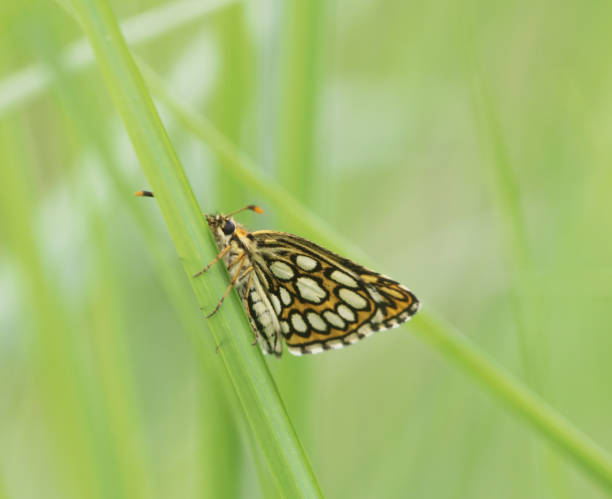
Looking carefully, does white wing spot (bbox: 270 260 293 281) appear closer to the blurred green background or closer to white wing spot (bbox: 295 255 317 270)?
white wing spot (bbox: 295 255 317 270)

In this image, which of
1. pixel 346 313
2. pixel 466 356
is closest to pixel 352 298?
pixel 346 313

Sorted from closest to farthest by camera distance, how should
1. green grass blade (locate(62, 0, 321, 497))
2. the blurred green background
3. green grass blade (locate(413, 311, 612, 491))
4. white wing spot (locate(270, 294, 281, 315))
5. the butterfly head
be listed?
green grass blade (locate(62, 0, 321, 497)) → green grass blade (locate(413, 311, 612, 491)) → the butterfly head → the blurred green background → white wing spot (locate(270, 294, 281, 315))

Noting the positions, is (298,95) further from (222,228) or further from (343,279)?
(343,279)

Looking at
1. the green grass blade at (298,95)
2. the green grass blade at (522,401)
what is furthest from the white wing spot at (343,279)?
the green grass blade at (522,401)

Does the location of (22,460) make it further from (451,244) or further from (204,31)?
(451,244)

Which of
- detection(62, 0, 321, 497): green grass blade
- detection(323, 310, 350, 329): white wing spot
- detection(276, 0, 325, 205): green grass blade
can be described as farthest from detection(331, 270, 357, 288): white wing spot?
detection(62, 0, 321, 497): green grass blade

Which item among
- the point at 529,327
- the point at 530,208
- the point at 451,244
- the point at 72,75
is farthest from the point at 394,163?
the point at 72,75

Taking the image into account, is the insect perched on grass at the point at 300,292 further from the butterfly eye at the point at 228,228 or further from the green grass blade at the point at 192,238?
the green grass blade at the point at 192,238
